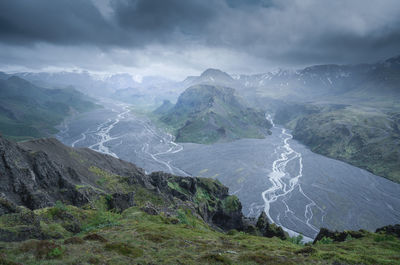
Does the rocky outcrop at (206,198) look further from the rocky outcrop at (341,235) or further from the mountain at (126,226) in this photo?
the rocky outcrop at (341,235)

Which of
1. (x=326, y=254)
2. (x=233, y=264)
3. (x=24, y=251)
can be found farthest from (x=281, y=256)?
(x=24, y=251)

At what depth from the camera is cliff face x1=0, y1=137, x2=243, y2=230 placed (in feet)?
196

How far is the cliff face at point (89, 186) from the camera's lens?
59.8 metres

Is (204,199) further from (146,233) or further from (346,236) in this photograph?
(146,233)

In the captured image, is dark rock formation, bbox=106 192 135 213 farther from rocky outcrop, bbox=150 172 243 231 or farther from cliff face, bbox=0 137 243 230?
rocky outcrop, bbox=150 172 243 231

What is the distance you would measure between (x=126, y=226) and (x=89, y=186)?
47492 mm

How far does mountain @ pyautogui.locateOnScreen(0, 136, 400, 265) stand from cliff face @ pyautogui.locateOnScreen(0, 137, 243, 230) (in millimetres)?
315

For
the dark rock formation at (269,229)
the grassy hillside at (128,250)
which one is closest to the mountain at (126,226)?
the grassy hillside at (128,250)

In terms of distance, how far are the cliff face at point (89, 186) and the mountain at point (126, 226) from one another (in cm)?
32

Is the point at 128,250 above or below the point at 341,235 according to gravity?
above

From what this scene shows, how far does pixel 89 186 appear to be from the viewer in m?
84.7

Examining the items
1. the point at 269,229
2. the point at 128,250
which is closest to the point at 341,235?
the point at 269,229

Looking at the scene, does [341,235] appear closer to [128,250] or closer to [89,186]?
[128,250]

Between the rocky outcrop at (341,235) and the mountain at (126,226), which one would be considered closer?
the mountain at (126,226)
